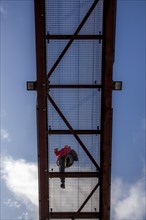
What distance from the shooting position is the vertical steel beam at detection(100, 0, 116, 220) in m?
9.36

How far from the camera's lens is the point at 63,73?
34.7 ft

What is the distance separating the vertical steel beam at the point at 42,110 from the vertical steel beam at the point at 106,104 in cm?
171

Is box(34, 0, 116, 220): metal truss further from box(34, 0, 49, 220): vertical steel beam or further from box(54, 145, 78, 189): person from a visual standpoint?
box(54, 145, 78, 189): person

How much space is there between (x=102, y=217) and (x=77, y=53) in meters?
5.31

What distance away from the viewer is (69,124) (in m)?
10.7

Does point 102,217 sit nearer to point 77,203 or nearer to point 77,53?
point 77,203

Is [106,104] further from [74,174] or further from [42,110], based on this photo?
[74,174]

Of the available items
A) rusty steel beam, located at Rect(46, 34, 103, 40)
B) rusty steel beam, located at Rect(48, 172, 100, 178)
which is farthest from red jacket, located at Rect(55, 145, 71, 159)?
rusty steel beam, located at Rect(46, 34, 103, 40)

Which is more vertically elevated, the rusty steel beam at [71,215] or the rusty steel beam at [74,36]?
the rusty steel beam at [74,36]

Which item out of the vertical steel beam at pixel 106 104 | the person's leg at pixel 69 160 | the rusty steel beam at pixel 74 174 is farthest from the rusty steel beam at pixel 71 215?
the person's leg at pixel 69 160

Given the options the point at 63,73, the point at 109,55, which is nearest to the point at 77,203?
the point at 63,73

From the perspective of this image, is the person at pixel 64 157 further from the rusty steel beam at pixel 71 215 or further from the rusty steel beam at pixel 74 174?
the rusty steel beam at pixel 71 215

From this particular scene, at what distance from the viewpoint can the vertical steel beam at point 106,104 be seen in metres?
9.36

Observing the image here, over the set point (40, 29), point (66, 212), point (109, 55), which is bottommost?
point (66, 212)
